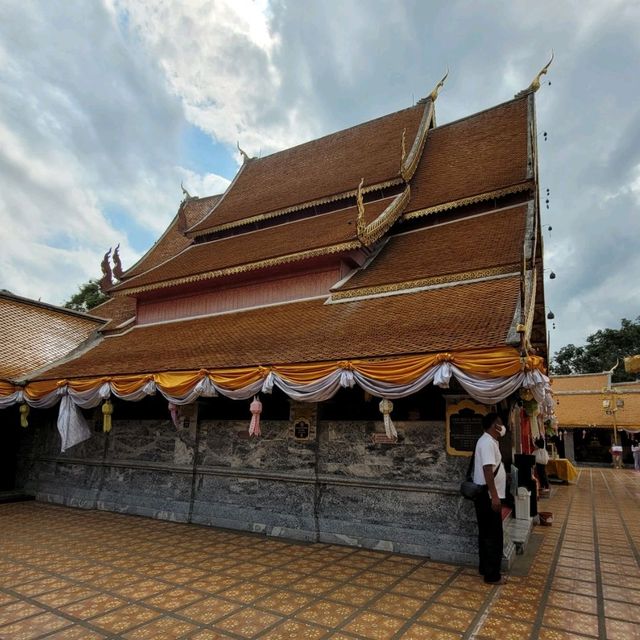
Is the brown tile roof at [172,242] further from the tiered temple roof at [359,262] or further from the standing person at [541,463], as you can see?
the standing person at [541,463]

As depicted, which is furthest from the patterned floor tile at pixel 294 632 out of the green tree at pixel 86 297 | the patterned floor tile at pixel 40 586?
the green tree at pixel 86 297

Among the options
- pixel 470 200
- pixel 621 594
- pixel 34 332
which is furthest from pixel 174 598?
pixel 34 332

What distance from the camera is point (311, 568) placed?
527 cm

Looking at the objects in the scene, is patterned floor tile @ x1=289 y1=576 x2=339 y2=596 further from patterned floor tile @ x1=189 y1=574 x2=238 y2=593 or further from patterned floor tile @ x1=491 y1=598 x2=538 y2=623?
patterned floor tile @ x1=491 y1=598 x2=538 y2=623

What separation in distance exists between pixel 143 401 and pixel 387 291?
16.7 ft

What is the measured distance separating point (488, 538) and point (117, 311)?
13216mm

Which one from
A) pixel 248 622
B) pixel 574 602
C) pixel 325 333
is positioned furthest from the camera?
pixel 325 333

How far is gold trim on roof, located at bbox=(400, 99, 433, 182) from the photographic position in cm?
1059

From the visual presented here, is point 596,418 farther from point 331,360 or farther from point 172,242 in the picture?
point 331,360

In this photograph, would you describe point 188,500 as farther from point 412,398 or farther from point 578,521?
point 578,521

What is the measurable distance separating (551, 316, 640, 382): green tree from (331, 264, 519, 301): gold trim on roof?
141 ft

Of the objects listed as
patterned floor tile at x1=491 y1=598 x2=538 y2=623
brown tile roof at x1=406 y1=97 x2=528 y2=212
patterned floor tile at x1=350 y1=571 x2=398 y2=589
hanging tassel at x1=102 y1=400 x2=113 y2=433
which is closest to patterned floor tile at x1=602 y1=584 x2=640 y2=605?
patterned floor tile at x1=491 y1=598 x2=538 y2=623

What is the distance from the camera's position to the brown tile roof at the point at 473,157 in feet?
32.8

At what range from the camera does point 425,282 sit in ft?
25.3
